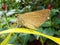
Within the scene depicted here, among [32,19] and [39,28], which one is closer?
[32,19]

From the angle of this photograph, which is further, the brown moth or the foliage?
the foliage

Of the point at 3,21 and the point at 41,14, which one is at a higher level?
the point at 41,14

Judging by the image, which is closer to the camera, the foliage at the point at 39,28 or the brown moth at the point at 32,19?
the brown moth at the point at 32,19

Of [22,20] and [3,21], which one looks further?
[3,21]

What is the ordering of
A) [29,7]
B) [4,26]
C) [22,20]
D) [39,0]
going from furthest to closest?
[39,0] → [29,7] → [4,26] → [22,20]

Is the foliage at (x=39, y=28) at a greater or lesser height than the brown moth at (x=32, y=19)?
lesser

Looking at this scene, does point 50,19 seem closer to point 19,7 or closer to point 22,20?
point 19,7

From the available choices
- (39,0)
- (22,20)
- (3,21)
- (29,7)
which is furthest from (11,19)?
(22,20)

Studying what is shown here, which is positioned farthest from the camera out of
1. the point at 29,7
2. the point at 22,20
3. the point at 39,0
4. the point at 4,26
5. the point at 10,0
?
the point at 10,0

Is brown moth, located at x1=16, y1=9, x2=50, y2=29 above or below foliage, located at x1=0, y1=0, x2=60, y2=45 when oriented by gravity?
above

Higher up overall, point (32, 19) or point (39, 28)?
point (32, 19)
